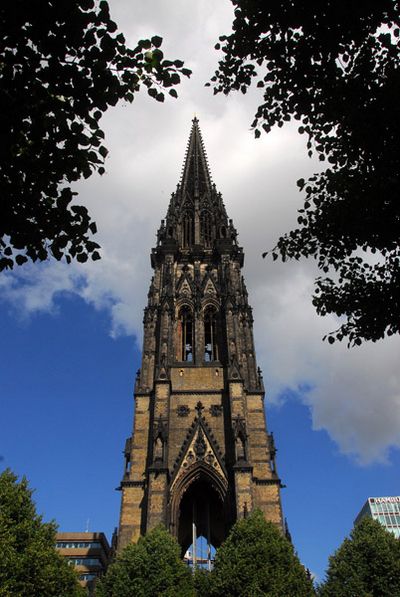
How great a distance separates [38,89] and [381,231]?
6189 millimetres

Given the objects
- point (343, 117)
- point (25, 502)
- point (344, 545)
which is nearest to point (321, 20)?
point (343, 117)

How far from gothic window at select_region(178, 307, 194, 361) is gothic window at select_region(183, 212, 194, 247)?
27.3 feet

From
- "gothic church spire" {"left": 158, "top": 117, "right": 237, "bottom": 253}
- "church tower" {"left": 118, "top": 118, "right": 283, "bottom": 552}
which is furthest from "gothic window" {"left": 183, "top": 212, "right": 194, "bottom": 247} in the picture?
"church tower" {"left": 118, "top": 118, "right": 283, "bottom": 552}

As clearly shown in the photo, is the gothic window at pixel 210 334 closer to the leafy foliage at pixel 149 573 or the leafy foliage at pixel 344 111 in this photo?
the leafy foliage at pixel 149 573

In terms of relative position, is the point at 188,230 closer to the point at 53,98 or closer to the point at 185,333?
the point at 185,333

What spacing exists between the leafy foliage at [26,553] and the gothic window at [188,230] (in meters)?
26.0

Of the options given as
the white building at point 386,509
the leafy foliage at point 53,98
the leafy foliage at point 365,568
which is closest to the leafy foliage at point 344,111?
the leafy foliage at point 53,98

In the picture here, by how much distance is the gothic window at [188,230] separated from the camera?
44.0 meters

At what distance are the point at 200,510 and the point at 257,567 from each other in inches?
435

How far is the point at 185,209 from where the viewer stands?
4662cm

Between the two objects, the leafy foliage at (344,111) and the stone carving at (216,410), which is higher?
the stone carving at (216,410)

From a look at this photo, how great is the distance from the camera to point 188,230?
1779 inches

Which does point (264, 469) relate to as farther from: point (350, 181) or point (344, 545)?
point (350, 181)

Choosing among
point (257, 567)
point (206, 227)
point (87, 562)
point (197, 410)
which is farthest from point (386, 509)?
point (257, 567)
